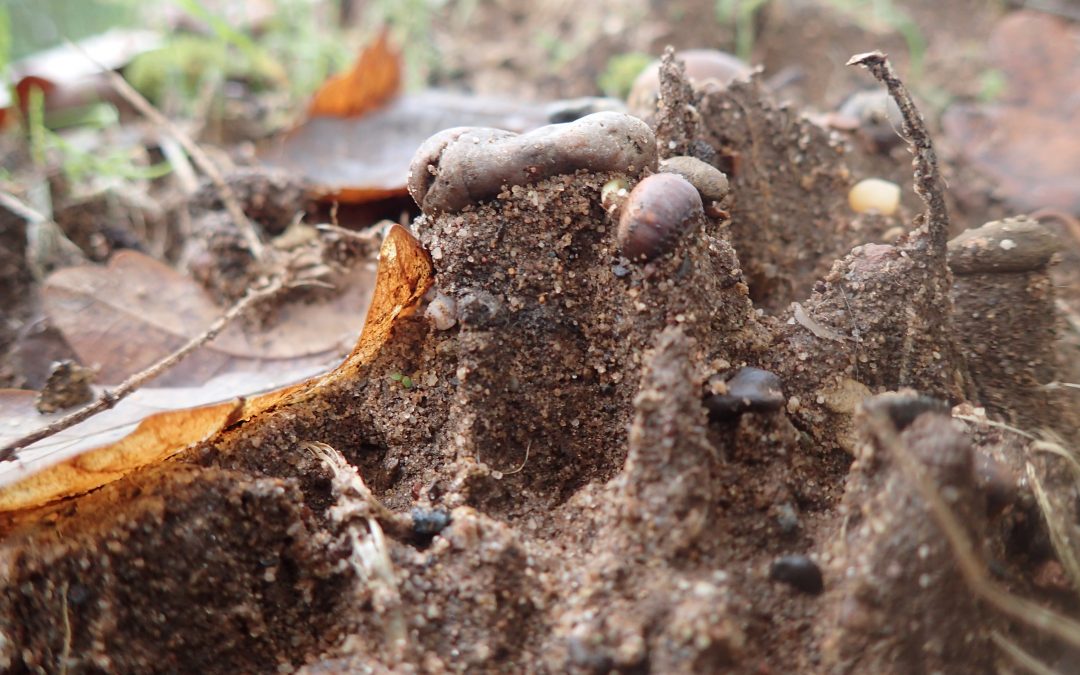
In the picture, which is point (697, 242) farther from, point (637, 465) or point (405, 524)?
point (405, 524)

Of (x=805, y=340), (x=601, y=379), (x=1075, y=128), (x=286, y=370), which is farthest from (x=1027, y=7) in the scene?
(x=286, y=370)

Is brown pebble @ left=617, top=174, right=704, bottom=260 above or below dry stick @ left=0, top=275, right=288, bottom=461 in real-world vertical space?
above

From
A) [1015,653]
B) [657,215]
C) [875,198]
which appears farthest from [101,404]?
[875,198]

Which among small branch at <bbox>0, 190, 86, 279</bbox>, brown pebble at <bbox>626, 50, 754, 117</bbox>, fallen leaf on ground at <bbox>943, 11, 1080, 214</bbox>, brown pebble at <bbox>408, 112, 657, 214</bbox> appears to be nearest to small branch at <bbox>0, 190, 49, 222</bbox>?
small branch at <bbox>0, 190, 86, 279</bbox>

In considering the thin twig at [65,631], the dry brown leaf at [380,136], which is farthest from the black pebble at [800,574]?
the dry brown leaf at [380,136]

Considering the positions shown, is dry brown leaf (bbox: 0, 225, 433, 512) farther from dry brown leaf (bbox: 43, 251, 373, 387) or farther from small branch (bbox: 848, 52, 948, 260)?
small branch (bbox: 848, 52, 948, 260)
